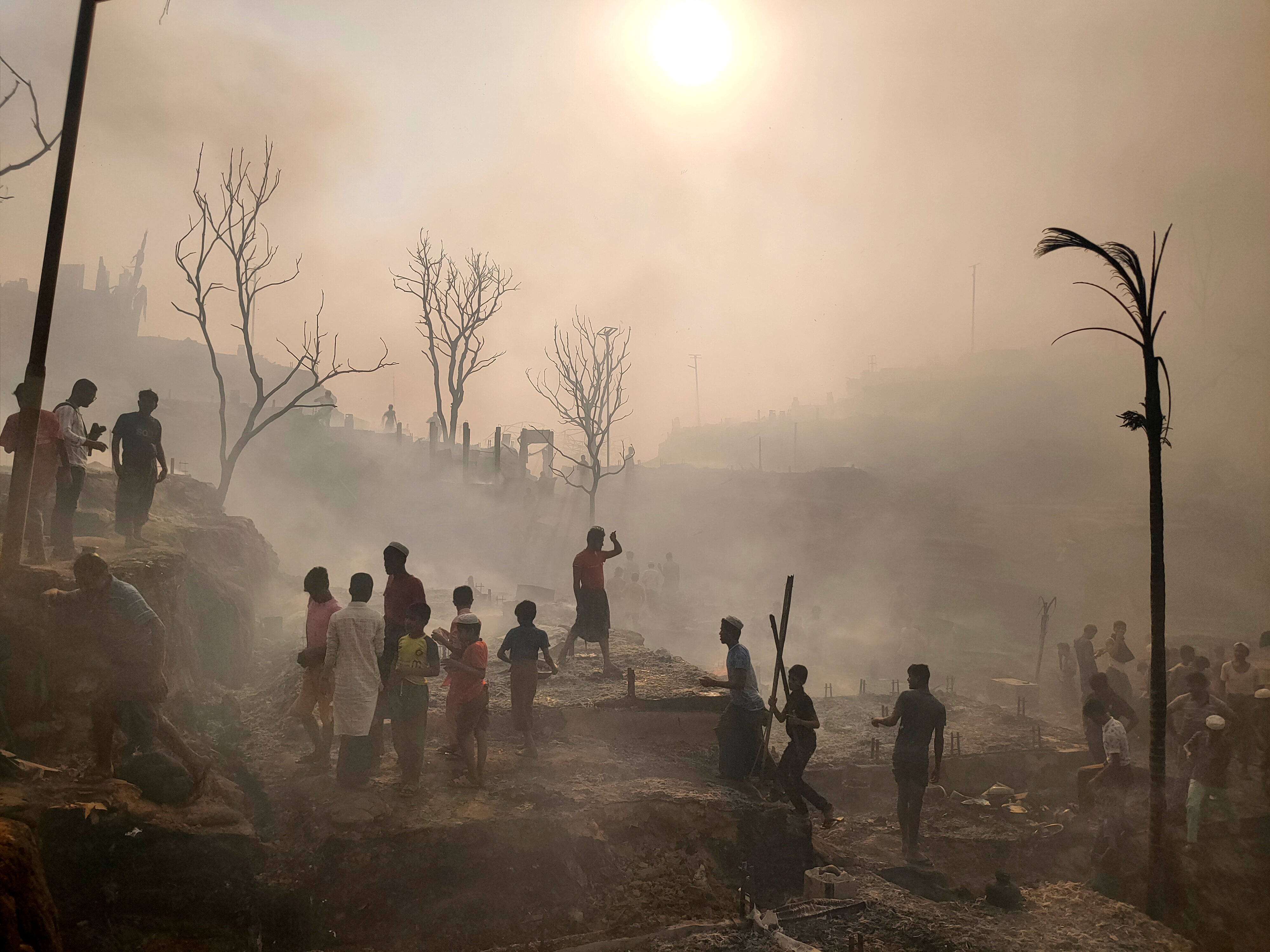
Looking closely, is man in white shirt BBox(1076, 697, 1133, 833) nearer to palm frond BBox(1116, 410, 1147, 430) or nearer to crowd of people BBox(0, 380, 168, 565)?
palm frond BBox(1116, 410, 1147, 430)

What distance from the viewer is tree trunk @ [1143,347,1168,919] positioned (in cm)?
747

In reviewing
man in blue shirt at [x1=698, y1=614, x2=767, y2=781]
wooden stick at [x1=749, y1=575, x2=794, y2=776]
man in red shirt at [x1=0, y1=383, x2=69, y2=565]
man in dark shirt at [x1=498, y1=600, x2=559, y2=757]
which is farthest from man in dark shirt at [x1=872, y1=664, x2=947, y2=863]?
man in red shirt at [x1=0, y1=383, x2=69, y2=565]

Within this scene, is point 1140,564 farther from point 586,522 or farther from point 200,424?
point 200,424

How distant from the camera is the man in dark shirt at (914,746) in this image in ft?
25.8

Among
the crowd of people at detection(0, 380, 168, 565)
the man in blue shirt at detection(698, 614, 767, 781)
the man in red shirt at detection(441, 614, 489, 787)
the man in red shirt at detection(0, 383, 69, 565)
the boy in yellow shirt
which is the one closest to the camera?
the boy in yellow shirt

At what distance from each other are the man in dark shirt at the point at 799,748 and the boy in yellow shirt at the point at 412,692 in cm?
390

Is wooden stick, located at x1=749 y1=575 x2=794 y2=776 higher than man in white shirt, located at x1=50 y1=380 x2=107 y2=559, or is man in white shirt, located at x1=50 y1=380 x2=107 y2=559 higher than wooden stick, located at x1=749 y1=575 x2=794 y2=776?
man in white shirt, located at x1=50 y1=380 x2=107 y2=559

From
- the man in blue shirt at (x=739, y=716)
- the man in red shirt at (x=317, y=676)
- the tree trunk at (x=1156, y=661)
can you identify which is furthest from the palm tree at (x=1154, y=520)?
the man in red shirt at (x=317, y=676)

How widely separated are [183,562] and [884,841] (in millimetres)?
10513

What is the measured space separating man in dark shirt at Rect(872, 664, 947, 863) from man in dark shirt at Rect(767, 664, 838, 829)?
77cm

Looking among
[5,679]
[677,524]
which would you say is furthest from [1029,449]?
[5,679]

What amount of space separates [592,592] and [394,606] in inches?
145

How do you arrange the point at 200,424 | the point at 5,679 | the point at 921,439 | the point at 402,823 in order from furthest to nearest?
the point at 921,439
the point at 200,424
the point at 402,823
the point at 5,679

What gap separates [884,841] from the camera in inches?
349
